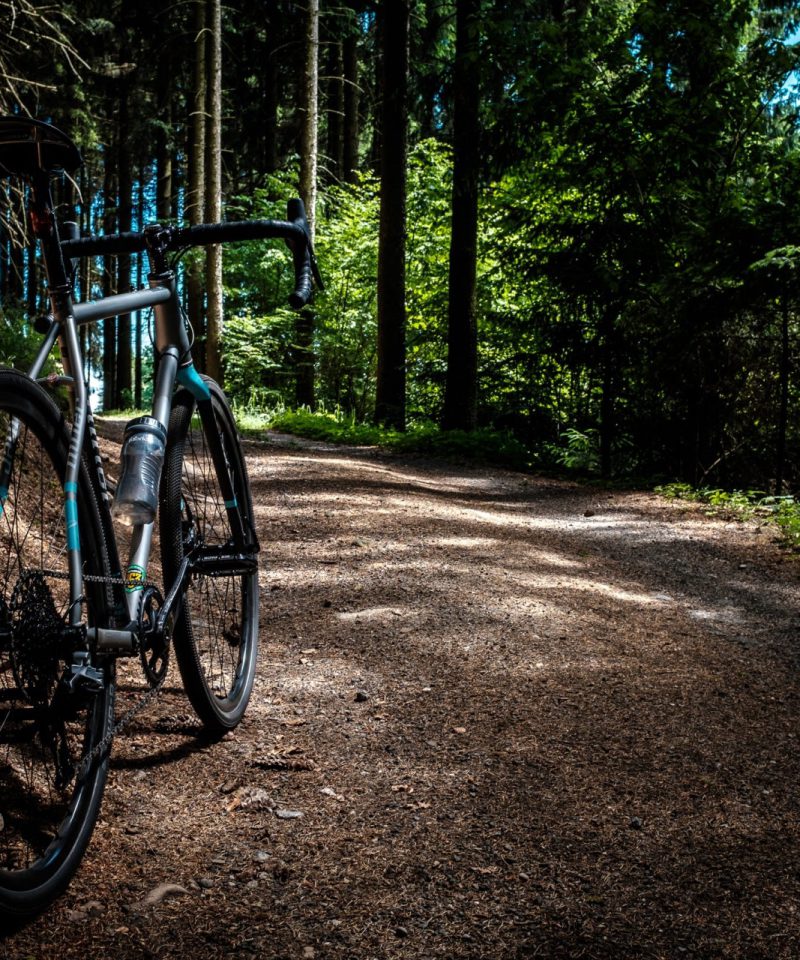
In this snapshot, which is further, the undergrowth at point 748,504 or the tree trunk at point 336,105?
the tree trunk at point 336,105

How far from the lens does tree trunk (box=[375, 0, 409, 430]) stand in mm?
14133

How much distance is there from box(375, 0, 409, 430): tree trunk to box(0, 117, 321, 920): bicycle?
1221 centimetres

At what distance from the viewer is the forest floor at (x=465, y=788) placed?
1910 millimetres

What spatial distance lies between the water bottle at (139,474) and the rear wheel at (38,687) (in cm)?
8

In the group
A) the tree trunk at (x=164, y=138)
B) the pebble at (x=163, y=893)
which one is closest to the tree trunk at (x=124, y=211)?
the tree trunk at (x=164, y=138)

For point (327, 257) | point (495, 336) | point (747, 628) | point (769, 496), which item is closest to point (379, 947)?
point (747, 628)

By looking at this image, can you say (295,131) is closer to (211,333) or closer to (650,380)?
(211,333)

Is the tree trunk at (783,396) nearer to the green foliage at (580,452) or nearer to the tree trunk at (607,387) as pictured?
the tree trunk at (607,387)

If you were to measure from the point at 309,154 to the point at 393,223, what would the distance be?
435cm

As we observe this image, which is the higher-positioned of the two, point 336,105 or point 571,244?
point 336,105

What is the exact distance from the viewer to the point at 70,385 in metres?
1.99

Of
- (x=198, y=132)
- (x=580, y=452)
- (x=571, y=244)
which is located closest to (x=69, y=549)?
(x=571, y=244)

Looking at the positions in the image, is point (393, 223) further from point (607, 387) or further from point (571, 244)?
point (607, 387)

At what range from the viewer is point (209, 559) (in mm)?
2799
